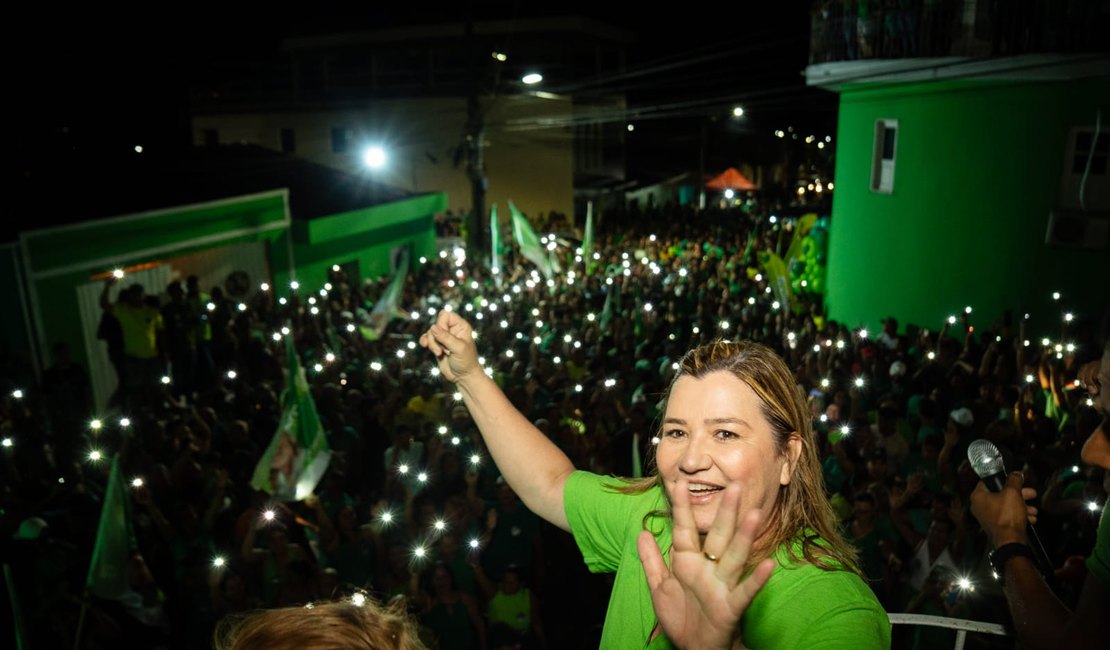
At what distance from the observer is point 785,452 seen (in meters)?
1.82

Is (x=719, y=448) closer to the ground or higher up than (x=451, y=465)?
higher up

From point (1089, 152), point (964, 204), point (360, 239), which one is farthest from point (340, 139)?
point (1089, 152)

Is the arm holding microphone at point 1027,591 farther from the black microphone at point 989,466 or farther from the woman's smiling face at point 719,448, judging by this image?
the woman's smiling face at point 719,448

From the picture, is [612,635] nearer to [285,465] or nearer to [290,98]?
[285,465]

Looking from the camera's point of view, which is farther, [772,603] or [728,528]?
[772,603]

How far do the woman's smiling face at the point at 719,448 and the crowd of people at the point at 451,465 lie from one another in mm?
668

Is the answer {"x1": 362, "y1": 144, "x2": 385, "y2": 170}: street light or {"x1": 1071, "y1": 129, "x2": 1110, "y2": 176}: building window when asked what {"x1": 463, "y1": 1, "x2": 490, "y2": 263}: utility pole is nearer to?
{"x1": 1071, "y1": 129, "x2": 1110, "y2": 176}: building window

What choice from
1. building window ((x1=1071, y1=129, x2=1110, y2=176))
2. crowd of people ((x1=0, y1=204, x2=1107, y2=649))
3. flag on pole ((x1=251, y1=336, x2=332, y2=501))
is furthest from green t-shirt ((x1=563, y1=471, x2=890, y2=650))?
building window ((x1=1071, y1=129, x2=1110, y2=176))

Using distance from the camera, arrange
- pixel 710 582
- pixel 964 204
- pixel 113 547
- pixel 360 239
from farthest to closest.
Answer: pixel 360 239 < pixel 964 204 < pixel 113 547 < pixel 710 582

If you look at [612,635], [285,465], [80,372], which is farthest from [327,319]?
[612,635]

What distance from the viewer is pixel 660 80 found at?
132 ft

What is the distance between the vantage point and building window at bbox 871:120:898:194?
43.9 feet

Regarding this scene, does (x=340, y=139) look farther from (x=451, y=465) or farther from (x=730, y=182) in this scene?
(x=451, y=465)

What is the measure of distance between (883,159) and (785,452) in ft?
43.7
